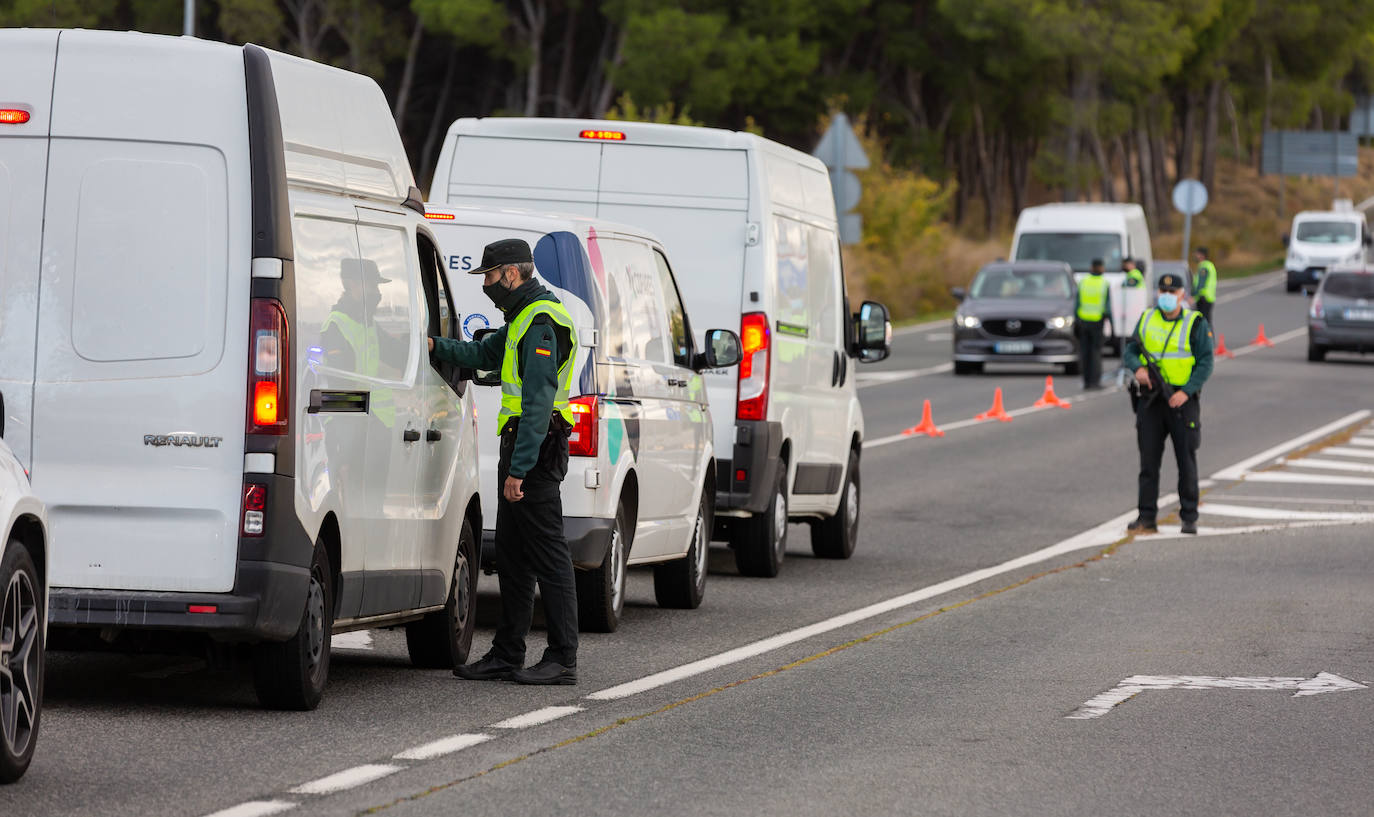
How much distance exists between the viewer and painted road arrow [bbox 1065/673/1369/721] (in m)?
9.77

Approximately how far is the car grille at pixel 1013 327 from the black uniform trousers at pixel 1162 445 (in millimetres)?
18508

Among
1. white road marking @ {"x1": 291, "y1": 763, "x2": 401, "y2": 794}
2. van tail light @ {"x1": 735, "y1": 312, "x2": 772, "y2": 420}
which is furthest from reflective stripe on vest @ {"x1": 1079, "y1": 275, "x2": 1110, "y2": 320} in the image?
white road marking @ {"x1": 291, "y1": 763, "x2": 401, "y2": 794}

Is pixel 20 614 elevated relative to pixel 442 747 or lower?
elevated

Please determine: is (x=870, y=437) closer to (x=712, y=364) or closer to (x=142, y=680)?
(x=712, y=364)

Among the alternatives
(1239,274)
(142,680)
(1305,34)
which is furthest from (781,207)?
(1305,34)

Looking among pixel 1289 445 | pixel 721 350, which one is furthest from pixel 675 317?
pixel 1289 445

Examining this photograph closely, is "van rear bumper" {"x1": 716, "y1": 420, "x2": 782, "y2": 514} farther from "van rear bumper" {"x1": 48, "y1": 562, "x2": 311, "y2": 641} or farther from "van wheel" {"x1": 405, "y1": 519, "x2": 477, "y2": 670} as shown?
"van rear bumper" {"x1": 48, "y1": 562, "x2": 311, "y2": 641}

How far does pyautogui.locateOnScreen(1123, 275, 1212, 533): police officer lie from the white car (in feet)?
37.7

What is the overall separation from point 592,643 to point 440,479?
66.1 inches

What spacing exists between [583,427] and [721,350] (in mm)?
1685

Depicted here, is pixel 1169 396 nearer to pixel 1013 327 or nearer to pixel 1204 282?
pixel 1013 327

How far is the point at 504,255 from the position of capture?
31.7ft

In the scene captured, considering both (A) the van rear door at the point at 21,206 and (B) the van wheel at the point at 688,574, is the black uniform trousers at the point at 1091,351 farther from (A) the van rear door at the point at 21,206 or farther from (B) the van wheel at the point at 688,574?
(A) the van rear door at the point at 21,206

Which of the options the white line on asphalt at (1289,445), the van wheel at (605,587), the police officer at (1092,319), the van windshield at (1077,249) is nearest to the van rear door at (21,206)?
the van wheel at (605,587)
